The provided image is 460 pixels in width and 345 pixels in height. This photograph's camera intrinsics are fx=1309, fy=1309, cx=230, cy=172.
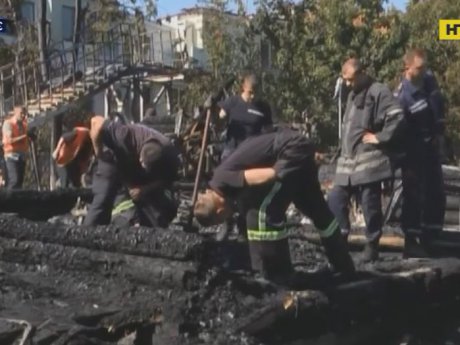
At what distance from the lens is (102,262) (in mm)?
7875

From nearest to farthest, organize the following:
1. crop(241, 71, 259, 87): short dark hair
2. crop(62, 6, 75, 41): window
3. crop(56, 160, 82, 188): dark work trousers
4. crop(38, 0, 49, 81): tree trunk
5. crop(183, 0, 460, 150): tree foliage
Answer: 1. crop(241, 71, 259, 87): short dark hair
2. crop(56, 160, 82, 188): dark work trousers
3. crop(38, 0, 49, 81): tree trunk
4. crop(183, 0, 460, 150): tree foliage
5. crop(62, 6, 75, 41): window

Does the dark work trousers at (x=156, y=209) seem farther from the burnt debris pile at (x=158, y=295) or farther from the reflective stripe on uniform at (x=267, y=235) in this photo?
the reflective stripe on uniform at (x=267, y=235)

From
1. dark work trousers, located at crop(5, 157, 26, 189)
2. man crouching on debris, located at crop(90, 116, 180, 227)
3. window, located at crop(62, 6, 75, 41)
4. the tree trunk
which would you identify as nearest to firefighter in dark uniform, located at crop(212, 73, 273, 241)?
man crouching on debris, located at crop(90, 116, 180, 227)

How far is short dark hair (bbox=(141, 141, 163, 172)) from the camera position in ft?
32.2

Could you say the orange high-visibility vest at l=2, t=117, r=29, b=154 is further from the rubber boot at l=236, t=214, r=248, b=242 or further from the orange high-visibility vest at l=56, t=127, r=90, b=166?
the rubber boot at l=236, t=214, r=248, b=242

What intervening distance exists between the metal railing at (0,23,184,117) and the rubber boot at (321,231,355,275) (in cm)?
1963

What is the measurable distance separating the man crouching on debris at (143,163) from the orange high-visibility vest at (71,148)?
4338mm

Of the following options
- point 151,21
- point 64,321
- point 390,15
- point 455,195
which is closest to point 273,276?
point 64,321

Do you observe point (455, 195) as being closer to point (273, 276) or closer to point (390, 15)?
point (273, 276)

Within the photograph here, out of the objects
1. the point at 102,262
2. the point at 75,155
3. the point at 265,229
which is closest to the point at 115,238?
the point at 102,262

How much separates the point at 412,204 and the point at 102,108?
38779 mm

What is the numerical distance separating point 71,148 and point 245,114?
3768 millimetres

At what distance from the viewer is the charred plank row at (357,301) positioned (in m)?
7.63

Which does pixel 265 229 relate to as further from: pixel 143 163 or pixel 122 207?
pixel 122 207
